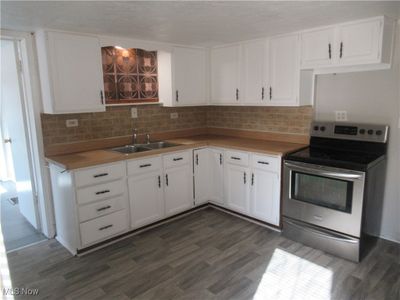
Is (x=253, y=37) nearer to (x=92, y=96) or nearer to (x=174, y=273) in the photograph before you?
(x=92, y=96)

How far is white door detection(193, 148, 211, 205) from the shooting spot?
11.8ft

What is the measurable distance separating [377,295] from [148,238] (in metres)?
2.04

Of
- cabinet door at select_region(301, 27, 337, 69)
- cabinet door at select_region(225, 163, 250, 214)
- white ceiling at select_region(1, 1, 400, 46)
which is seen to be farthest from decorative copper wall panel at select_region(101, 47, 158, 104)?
cabinet door at select_region(301, 27, 337, 69)

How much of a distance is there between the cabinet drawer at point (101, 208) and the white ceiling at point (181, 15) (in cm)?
161

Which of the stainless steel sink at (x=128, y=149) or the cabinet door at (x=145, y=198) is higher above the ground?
the stainless steel sink at (x=128, y=149)

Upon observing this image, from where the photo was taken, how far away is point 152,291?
2244mm

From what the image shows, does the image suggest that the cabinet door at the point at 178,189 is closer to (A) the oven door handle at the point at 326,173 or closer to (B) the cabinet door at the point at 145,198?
(B) the cabinet door at the point at 145,198

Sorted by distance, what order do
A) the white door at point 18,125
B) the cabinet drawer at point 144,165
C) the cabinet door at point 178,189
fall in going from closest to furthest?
the white door at point 18,125, the cabinet drawer at point 144,165, the cabinet door at point 178,189

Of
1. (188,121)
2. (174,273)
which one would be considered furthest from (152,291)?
(188,121)

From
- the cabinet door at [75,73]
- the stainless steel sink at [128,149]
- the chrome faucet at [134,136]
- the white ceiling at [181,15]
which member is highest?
the white ceiling at [181,15]

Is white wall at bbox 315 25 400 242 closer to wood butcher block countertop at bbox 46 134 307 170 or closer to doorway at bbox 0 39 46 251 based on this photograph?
wood butcher block countertop at bbox 46 134 307 170

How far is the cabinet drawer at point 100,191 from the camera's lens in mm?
2688

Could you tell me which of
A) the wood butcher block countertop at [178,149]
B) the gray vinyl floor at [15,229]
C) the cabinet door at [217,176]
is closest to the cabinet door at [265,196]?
the wood butcher block countertop at [178,149]

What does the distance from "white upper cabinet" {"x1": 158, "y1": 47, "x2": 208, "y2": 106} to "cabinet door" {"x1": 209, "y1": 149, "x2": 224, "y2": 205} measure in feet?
2.54
